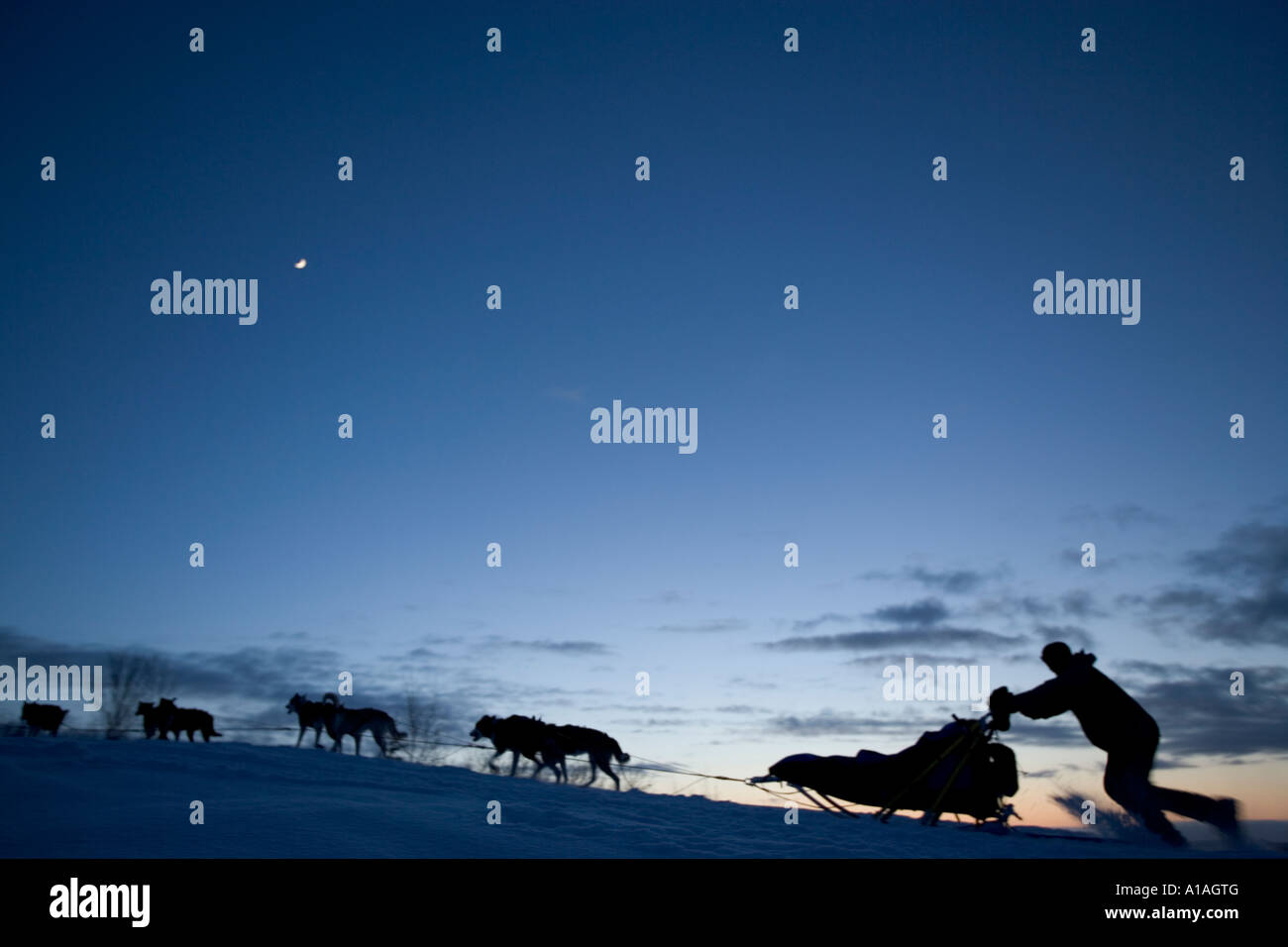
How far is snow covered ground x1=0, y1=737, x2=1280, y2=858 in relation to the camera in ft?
23.5

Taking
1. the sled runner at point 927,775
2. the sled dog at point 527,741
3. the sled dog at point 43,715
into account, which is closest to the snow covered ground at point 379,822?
the sled runner at point 927,775

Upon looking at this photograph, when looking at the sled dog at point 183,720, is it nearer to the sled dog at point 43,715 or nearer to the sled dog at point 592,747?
the sled dog at point 43,715

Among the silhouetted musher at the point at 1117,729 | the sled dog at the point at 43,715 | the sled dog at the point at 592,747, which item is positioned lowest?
the sled dog at the point at 592,747

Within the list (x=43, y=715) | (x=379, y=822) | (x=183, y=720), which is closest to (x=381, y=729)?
(x=183, y=720)

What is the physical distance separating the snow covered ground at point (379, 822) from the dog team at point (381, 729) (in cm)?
586

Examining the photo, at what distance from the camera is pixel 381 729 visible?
69.4 feet

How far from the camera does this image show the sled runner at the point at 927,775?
9.38m

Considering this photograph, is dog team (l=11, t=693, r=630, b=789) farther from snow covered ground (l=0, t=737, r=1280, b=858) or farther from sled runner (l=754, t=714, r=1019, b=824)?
sled runner (l=754, t=714, r=1019, b=824)

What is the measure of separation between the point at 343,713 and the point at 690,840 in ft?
48.2

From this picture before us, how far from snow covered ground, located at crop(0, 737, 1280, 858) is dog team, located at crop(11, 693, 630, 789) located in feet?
19.2

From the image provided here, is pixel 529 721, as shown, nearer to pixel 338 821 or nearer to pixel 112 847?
pixel 338 821

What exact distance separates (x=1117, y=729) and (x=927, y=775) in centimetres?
211

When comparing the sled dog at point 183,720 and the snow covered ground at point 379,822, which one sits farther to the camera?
the sled dog at point 183,720
